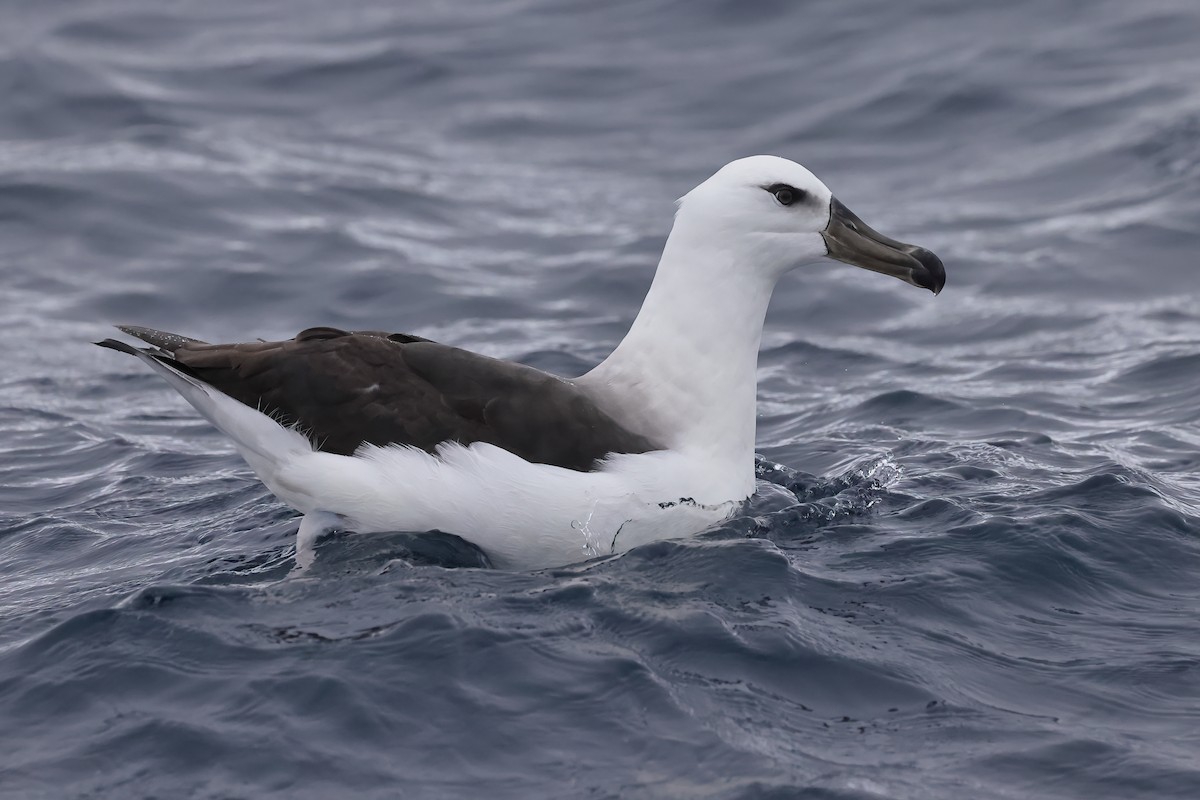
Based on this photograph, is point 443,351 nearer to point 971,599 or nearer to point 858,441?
point 971,599

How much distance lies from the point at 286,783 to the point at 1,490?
4.62 m

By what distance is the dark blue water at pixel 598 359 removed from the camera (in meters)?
5.49

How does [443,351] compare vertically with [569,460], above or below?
above

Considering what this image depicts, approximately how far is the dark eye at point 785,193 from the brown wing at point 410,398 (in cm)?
137

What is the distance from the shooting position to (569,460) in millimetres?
6785

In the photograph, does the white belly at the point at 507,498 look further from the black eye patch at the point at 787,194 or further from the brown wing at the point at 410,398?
the black eye patch at the point at 787,194

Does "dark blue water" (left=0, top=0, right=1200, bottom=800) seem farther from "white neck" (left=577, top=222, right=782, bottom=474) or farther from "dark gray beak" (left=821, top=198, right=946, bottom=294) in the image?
"dark gray beak" (left=821, top=198, right=946, bottom=294)

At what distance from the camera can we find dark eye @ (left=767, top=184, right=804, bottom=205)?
740cm

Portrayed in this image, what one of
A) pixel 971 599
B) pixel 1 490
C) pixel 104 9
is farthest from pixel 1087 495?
pixel 104 9

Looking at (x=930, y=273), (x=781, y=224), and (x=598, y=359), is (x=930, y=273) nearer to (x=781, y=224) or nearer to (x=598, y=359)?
(x=781, y=224)

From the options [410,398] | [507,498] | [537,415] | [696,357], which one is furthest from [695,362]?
[410,398]

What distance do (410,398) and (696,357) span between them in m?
1.38

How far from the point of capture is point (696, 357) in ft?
24.0

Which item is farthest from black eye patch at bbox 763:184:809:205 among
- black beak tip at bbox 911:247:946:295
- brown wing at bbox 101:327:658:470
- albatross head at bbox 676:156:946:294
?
brown wing at bbox 101:327:658:470
